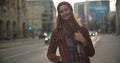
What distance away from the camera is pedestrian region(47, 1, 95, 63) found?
11.8 ft

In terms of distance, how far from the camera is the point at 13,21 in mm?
7531

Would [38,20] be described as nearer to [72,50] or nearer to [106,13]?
[106,13]

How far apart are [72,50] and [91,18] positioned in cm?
147

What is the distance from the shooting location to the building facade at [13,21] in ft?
22.5

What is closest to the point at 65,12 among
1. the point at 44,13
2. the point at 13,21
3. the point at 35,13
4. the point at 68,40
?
the point at 68,40

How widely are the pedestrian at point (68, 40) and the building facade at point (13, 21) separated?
2.92 metres

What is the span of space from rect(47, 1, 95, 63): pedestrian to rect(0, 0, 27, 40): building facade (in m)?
2.92

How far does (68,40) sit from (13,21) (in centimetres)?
402

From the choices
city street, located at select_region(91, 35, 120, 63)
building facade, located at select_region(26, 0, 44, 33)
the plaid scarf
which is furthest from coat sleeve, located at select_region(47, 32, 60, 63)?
city street, located at select_region(91, 35, 120, 63)

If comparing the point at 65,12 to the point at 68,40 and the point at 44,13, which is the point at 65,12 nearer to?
the point at 68,40

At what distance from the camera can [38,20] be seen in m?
5.48

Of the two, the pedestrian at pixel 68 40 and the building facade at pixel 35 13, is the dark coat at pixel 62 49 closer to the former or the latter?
the pedestrian at pixel 68 40

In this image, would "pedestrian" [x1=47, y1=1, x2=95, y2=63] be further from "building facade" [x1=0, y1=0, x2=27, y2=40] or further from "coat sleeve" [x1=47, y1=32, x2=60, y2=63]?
"building facade" [x1=0, y1=0, x2=27, y2=40]

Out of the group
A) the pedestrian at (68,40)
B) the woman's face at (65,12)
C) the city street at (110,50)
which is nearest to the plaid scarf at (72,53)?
the pedestrian at (68,40)
